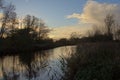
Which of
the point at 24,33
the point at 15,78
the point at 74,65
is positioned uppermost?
the point at 24,33

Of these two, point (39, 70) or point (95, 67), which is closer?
point (95, 67)

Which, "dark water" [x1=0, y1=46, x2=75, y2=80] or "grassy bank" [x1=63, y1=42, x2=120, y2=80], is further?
"dark water" [x1=0, y1=46, x2=75, y2=80]

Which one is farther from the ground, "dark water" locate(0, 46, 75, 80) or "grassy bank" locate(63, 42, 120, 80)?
"grassy bank" locate(63, 42, 120, 80)

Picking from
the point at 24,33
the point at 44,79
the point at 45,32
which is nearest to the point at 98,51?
the point at 44,79

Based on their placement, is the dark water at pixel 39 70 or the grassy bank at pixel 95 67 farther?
the dark water at pixel 39 70

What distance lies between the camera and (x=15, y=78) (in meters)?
14.6

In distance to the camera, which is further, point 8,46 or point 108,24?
point 108,24

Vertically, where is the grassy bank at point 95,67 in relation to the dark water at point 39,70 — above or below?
above

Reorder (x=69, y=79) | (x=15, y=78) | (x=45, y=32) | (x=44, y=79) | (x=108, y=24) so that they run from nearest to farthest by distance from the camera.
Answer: (x=69, y=79)
(x=44, y=79)
(x=15, y=78)
(x=108, y=24)
(x=45, y=32)

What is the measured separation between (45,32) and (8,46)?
38.8m

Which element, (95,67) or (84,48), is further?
(84,48)

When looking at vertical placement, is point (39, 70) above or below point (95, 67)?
below

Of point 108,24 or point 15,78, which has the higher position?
point 108,24

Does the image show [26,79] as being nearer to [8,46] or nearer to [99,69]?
[99,69]
